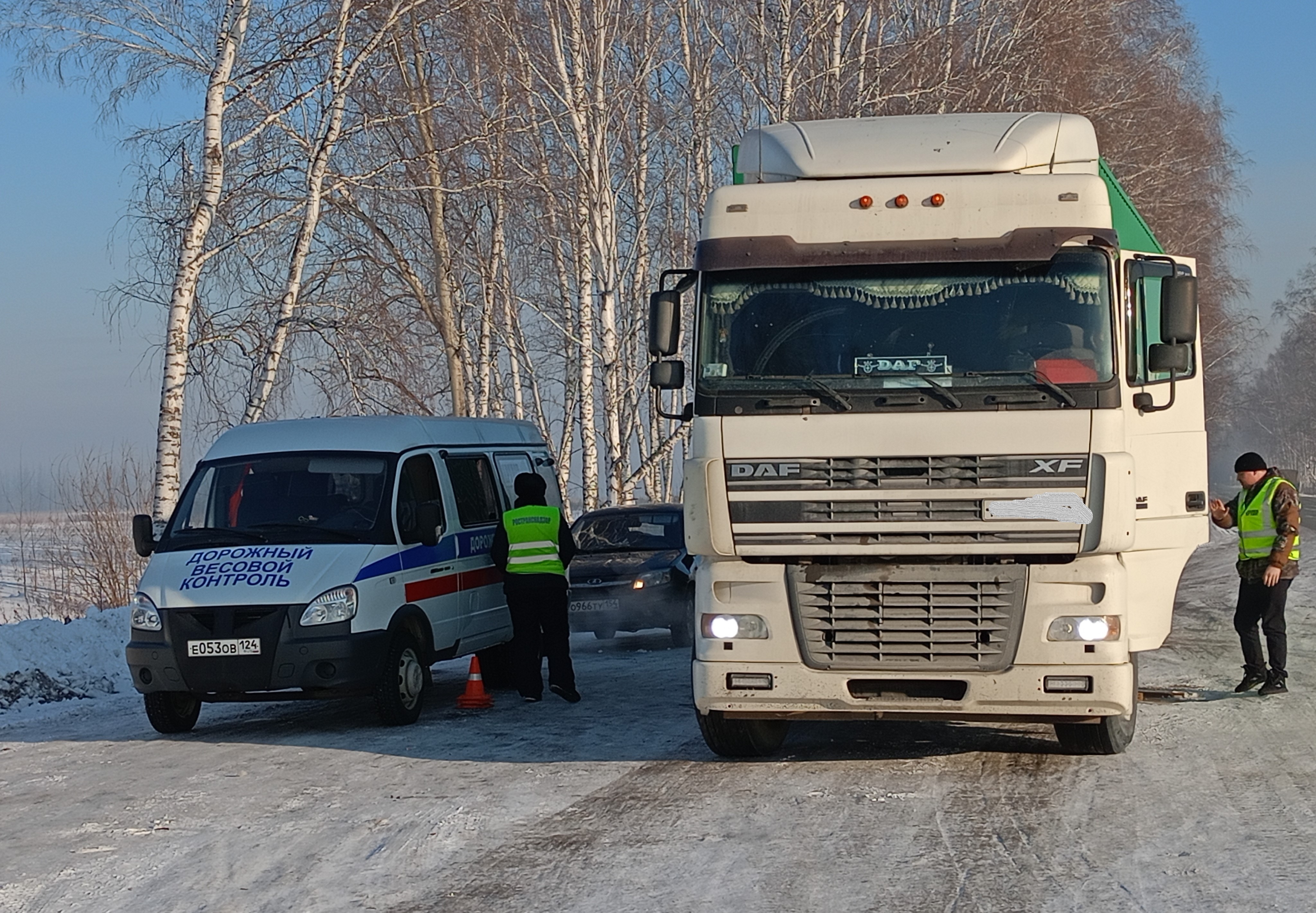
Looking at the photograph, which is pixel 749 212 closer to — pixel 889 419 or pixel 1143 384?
pixel 889 419

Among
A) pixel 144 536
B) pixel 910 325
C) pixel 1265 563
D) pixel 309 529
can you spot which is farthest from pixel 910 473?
pixel 144 536

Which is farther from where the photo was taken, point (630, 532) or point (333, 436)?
point (630, 532)

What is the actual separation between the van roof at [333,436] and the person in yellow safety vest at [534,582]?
36.8 inches

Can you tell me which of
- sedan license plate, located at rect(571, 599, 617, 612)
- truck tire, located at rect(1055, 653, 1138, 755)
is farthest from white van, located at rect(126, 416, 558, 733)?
truck tire, located at rect(1055, 653, 1138, 755)

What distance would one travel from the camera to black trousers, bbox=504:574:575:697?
12.4 meters

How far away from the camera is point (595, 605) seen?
55.7 feet

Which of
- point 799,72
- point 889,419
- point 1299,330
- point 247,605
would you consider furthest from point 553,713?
point 1299,330

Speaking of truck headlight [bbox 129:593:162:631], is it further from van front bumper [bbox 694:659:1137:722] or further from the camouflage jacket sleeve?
the camouflage jacket sleeve

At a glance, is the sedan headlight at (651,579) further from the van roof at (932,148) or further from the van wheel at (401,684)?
the van roof at (932,148)

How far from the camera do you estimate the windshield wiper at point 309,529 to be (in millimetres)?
11383

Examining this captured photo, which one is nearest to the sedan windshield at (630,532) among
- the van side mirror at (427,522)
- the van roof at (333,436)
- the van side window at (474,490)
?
the van side window at (474,490)

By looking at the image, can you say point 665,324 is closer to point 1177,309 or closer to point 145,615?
point 1177,309

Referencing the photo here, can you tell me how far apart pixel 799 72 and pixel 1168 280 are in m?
21.3

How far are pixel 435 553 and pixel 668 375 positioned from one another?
12.7 feet
